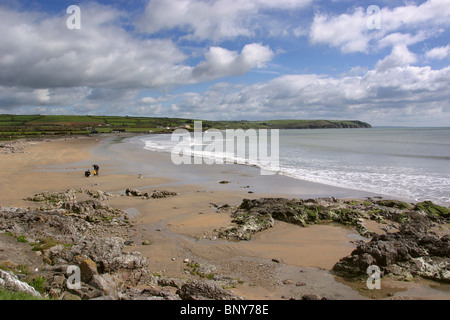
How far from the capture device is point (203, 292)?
6.51m

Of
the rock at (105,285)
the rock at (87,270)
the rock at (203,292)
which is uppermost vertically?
the rock at (87,270)

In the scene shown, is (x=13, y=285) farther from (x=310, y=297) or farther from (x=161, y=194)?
(x=161, y=194)

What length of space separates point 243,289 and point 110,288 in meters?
3.27

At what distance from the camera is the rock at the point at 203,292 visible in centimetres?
644

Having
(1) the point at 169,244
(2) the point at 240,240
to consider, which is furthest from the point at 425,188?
(1) the point at 169,244

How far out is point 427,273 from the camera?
327 inches

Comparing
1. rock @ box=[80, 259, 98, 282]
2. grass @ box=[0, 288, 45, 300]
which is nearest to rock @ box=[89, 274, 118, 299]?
rock @ box=[80, 259, 98, 282]

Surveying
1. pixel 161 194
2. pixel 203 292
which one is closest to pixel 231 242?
pixel 203 292

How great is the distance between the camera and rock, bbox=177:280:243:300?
644cm

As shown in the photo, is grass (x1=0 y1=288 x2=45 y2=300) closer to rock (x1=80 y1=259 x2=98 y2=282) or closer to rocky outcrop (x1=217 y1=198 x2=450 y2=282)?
rock (x1=80 y1=259 x2=98 y2=282)

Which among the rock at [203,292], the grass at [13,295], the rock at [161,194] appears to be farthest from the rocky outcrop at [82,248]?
the rock at [161,194]

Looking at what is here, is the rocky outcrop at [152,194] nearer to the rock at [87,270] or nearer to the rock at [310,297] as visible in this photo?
the rock at [87,270]

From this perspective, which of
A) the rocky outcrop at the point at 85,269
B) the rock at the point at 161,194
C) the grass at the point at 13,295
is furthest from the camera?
the rock at the point at 161,194
